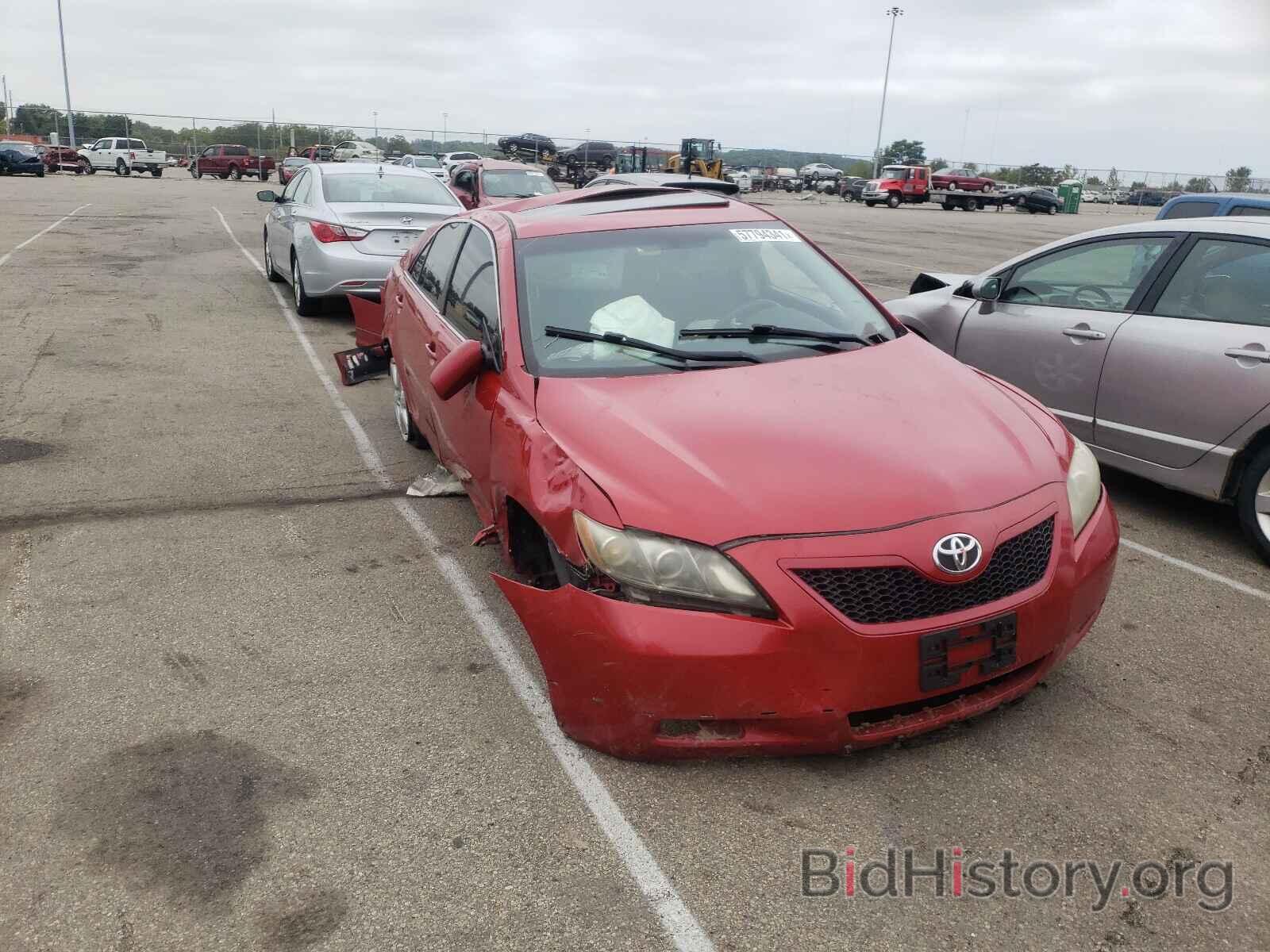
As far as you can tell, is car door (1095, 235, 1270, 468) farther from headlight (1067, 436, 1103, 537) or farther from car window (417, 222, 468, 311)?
car window (417, 222, 468, 311)

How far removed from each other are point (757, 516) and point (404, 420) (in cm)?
394

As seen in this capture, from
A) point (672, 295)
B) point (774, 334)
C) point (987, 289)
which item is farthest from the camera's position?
point (987, 289)

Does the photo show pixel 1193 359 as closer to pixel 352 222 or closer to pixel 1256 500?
pixel 1256 500

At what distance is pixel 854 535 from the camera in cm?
273

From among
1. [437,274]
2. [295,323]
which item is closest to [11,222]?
[295,323]

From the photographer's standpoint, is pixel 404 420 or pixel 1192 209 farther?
pixel 1192 209

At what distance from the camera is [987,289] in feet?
19.7

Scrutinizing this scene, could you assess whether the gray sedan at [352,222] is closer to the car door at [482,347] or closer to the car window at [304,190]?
the car window at [304,190]

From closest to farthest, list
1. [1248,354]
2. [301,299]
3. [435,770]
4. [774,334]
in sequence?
[435,770] < [774,334] < [1248,354] < [301,299]

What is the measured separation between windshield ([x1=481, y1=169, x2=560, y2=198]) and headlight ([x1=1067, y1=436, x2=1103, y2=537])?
12860 mm

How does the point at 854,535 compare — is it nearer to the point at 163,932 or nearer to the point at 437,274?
the point at 163,932

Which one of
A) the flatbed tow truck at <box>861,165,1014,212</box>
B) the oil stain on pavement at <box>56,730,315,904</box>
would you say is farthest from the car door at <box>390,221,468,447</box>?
the flatbed tow truck at <box>861,165,1014,212</box>

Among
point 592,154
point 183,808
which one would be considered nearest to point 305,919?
point 183,808

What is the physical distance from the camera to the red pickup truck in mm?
47031
